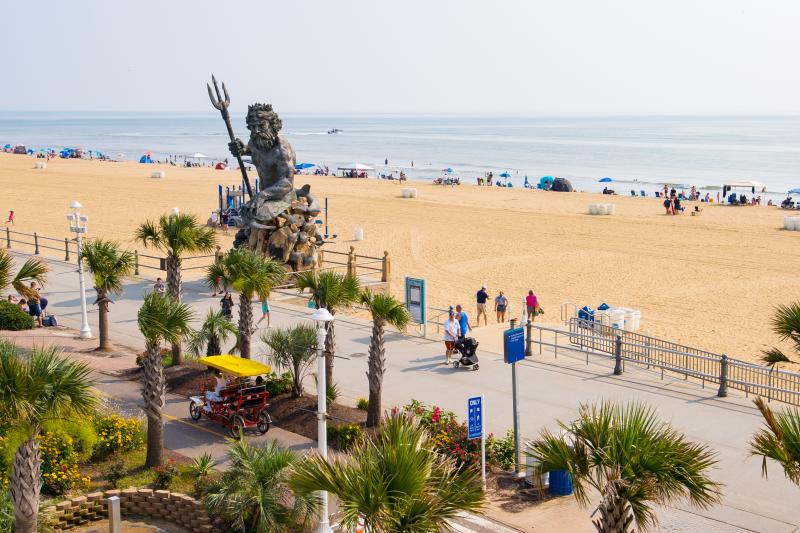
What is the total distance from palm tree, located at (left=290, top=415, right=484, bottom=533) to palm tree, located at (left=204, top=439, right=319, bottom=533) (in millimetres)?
2665

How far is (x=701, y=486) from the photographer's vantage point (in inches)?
337

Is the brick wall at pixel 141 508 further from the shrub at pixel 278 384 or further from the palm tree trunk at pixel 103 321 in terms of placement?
the palm tree trunk at pixel 103 321

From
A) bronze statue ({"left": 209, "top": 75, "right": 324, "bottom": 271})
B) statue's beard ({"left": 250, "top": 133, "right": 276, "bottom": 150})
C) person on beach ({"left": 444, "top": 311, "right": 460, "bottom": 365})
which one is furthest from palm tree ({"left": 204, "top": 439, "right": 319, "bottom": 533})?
statue's beard ({"left": 250, "top": 133, "right": 276, "bottom": 150})

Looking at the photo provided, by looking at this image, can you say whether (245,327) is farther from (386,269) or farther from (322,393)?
(386,269)

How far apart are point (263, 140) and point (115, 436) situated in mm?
15305

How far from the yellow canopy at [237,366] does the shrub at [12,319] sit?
9278 millimetres

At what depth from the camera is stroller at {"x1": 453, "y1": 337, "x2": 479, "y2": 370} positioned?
20.2 m

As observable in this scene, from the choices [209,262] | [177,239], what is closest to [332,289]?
[177,239]

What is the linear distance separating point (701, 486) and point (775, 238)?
1530 inches

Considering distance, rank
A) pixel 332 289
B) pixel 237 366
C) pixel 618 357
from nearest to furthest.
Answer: pixel 332 289 → pixel 237 366 → pixel 618 357

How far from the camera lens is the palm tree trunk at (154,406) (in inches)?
555

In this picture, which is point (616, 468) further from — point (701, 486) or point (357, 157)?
point (357, 157)

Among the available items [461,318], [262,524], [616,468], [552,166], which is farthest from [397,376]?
[552,166]

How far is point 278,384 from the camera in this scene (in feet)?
58.6
